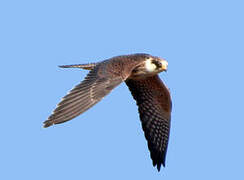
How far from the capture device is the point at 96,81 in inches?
356

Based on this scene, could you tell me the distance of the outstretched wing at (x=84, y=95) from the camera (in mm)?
8125

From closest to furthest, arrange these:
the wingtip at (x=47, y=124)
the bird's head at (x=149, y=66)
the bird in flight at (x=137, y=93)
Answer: the wingtip at (x=47, y=124) → the bird in flight at (x=137, y=93) → the bird's head at (x=149, y=66)

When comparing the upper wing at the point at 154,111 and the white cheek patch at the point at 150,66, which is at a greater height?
the white cheek patch at the point at 150,66

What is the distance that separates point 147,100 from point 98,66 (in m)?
1.95

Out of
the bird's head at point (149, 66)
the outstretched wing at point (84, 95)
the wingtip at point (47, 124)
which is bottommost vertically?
the wingtip at point (47, 124)

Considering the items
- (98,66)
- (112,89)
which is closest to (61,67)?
(98,66)

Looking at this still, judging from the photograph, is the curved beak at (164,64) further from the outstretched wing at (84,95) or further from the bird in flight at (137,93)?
the outstretched wing at (84,95)

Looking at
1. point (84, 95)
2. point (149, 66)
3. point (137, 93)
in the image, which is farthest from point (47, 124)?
point (137, 93)

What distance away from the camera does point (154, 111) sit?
447 inches

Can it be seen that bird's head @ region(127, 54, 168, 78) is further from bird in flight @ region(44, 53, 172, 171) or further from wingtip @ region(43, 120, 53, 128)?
wingtip @ region(43, 120, 53, 128)

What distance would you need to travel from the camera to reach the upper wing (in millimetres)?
11133

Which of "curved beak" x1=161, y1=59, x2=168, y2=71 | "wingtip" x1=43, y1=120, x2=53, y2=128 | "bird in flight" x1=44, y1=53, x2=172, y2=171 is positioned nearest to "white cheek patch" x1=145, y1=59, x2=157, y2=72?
"bird in flight" x1=44, y1=53, x2=172, y2=171

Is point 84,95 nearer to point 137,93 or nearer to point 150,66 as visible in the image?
point 150,66

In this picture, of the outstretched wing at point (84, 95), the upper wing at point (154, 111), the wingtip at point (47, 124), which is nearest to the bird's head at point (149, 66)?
the upper wing at point (154, 111)
